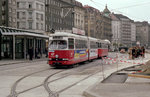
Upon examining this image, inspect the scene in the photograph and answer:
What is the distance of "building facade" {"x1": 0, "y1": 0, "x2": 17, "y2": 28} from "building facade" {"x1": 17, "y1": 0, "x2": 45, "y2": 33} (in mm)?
1996

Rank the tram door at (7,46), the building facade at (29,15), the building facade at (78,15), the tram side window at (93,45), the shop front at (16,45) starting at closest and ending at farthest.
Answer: the tram side window at (93,45)
the shop front at (16,45)
the tram door at (7,46)
the building facade at (29,15)
the building facade at (78,15)

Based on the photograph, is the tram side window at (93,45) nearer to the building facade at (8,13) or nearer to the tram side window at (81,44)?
the tram side window at (81,44)

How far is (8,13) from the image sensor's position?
81.2m

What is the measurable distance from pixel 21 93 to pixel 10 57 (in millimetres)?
33364

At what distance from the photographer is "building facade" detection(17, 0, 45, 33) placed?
275ft

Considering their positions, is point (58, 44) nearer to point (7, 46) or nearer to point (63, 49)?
point (63, 49)

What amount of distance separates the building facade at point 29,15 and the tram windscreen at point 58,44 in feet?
197

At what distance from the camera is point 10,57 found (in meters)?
44.2

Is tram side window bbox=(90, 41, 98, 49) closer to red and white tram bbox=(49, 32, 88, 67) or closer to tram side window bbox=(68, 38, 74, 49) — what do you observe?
red and white tram bbox=(49, 32, 88, 67)

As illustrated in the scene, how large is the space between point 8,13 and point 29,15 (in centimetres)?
616

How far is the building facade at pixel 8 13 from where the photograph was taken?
7962cm

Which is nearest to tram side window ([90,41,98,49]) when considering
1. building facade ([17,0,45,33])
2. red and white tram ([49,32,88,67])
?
red and white tram ([49,32,88,67])

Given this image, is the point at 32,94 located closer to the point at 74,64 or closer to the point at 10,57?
the point at 74,64

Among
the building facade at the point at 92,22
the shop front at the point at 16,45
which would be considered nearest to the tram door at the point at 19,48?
the shop front at the point at 16,45
